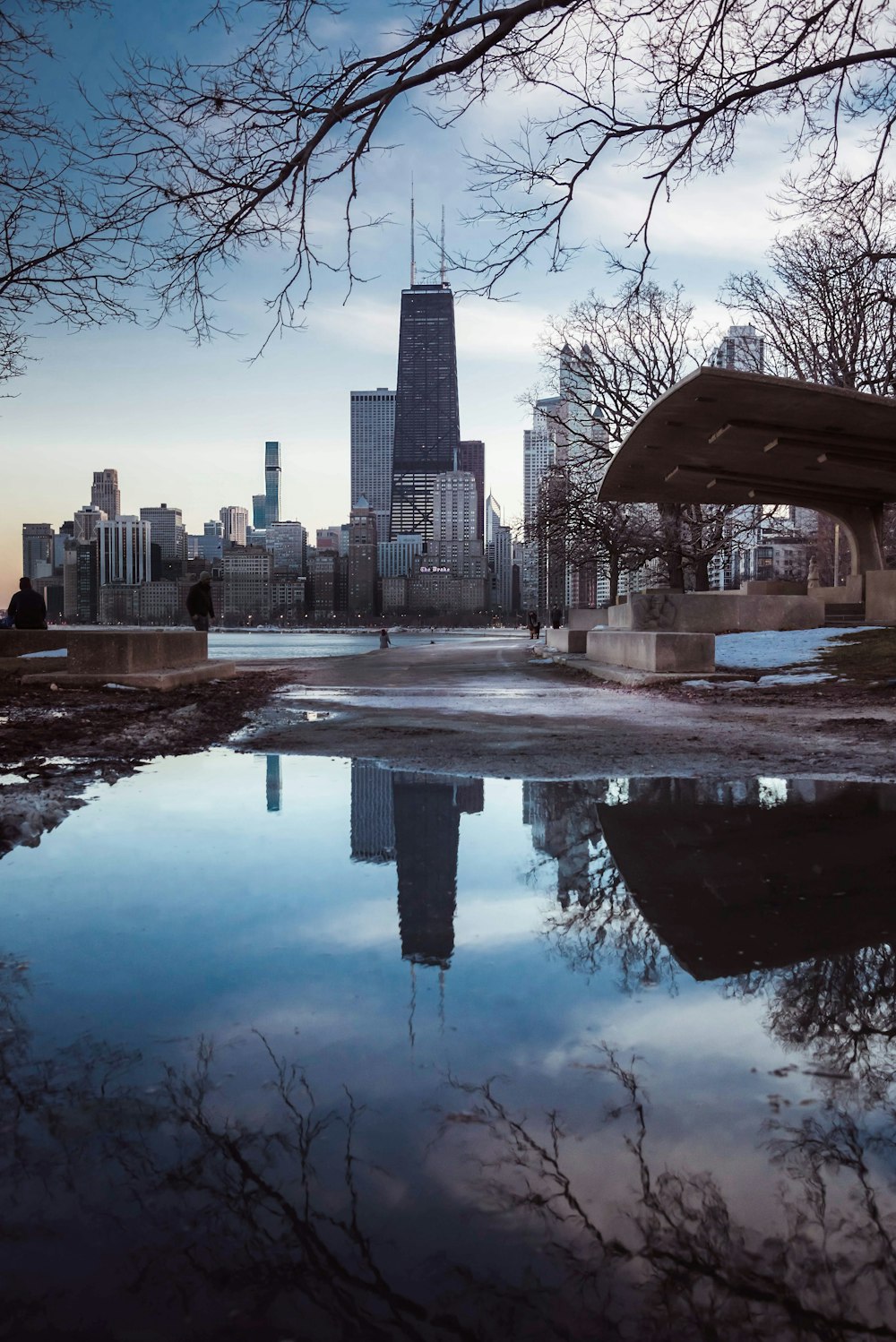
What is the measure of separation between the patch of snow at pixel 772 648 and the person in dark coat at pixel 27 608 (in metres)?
13.8

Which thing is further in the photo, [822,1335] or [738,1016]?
[738,1016]

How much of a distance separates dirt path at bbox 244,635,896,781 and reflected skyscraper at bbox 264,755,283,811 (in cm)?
58

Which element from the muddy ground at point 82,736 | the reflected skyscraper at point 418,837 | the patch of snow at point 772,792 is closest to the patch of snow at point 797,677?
the muddy ground at point 82,736

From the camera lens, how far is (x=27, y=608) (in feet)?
61.4

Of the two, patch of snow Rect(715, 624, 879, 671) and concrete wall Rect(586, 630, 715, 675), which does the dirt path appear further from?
patch of snow Rect(715, 624, 879, 671)

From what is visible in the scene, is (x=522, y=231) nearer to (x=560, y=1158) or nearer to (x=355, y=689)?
(x=560, y=1158)

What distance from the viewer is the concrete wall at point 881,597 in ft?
81.2

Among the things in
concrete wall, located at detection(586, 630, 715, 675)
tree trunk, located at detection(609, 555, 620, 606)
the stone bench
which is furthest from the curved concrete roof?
tree trunk, located at detection(609, 555, 620, 606)

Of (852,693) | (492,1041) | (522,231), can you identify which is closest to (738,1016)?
(492,1041)

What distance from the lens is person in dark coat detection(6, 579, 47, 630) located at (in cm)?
1861

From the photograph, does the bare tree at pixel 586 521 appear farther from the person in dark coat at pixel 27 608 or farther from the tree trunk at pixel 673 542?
the person in dark coat at pixel 27 608

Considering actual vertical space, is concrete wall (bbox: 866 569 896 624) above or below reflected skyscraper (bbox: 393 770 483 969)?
above

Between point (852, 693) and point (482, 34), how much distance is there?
10.2 m

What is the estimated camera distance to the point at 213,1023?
101 inches
